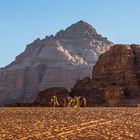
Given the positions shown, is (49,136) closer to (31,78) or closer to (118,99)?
(118,99)

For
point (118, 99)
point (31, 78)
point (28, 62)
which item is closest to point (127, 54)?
point (118, 99)

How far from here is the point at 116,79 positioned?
235 feet

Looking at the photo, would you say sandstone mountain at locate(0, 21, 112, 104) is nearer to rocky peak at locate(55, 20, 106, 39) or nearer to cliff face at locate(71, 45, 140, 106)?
rocky peak at locate(55, 20, 106, 39)

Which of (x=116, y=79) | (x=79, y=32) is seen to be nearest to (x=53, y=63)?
(x=79, y=32)

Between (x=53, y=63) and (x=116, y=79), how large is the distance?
75359 millimetres

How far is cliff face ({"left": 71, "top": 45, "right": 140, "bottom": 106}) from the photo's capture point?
63.6m

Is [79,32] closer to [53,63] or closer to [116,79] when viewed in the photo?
[53,63]

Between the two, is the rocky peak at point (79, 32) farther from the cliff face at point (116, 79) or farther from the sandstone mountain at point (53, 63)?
the cliff face at point (116, 79)

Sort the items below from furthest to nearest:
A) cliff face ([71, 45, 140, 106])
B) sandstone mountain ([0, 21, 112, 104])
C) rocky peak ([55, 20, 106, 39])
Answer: rocky peak ([55, 20, 106, 39])
sandstone mountain ([0, 21, 112, 104])
cliff face ([71, 45, 140, 106])

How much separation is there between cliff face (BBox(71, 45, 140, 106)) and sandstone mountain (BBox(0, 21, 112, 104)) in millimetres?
47271

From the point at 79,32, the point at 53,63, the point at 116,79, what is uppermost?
the point at 79,32

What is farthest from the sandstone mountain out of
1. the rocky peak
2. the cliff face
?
the cliff face

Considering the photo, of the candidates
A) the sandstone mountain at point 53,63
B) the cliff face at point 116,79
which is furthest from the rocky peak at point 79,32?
the cliff face at point 116,79

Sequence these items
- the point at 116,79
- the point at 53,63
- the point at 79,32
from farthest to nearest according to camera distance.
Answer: the point at 79,32 → the point at 53,63 → the point at 116,79
